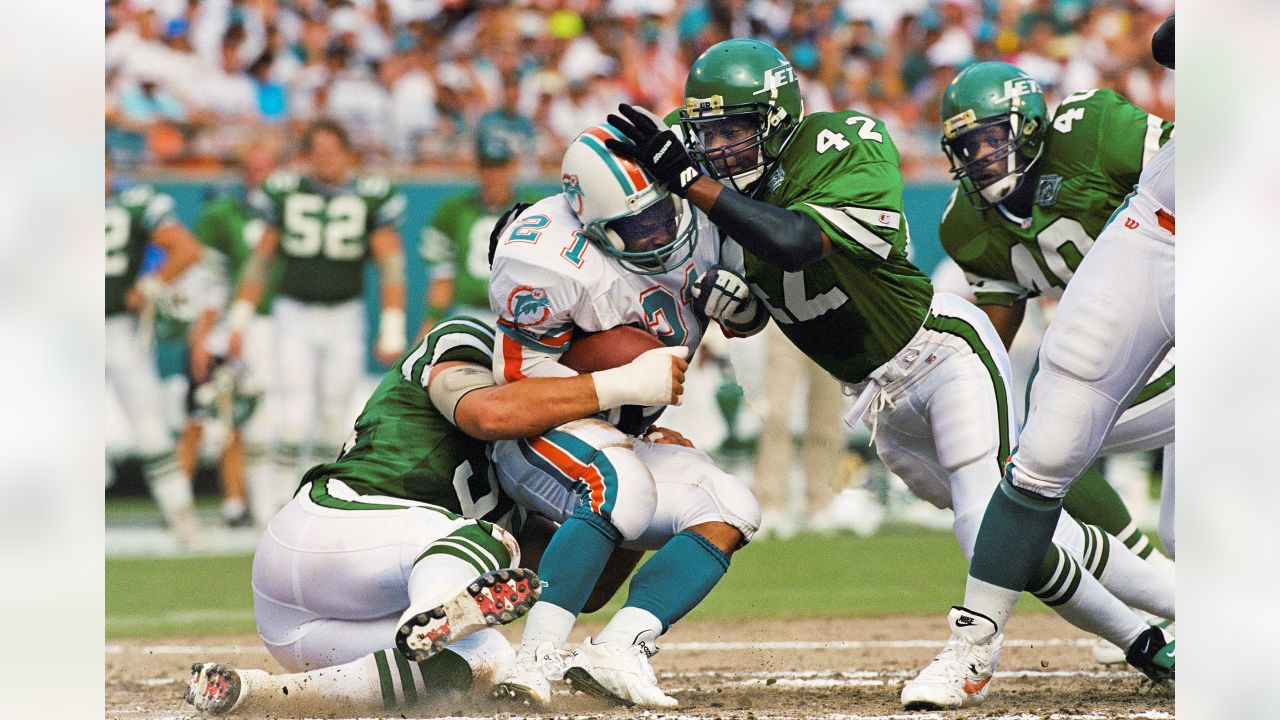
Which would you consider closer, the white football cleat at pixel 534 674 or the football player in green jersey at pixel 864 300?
the white football cleat at pixel 534 674

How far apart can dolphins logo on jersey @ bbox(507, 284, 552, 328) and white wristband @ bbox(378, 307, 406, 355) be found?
367cm

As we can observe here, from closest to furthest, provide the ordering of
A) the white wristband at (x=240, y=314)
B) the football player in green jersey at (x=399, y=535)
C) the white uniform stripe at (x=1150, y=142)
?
the football player in green jersey at (x=399, y=535) < the white uniform stripe at (x=1150, y=142) < the white wristband at (x=240, y=314)

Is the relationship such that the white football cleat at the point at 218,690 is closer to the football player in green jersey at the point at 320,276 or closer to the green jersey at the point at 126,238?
the football player in green jersey at the point at 320,276

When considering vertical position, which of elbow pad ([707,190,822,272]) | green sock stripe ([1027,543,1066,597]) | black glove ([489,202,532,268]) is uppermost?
elbow pad ([707,190,822,272])

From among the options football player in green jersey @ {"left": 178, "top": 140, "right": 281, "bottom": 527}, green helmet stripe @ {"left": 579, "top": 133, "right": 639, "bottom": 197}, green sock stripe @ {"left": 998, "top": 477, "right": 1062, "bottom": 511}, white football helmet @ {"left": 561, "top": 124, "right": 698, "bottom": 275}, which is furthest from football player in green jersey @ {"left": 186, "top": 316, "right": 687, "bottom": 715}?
football player in green jersey @ {"left": 178, "top": 140, "right": 281, "bottom": 527}

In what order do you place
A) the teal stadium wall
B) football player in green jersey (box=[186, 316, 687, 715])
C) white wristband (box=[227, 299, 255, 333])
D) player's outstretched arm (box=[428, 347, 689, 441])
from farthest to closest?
the teal stadium wall
white wristband (box=[227, 299, 255, 333])
player's outstretched arm (box=[428, 347, 689, 441])
football player in green jersey (box=[186, 316, 687, 715])

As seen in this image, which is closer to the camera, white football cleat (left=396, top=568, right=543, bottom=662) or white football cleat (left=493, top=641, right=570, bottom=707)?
white football cleat (left=396, top=568, right=543, bottom=662)

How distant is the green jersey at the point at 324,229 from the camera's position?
715cm

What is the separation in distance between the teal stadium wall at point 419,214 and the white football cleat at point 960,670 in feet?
16.1

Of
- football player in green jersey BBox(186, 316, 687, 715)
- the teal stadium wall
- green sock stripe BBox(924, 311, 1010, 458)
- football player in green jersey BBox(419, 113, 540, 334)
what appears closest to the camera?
football player in green jersey BBox(186, 316, 687, 715)

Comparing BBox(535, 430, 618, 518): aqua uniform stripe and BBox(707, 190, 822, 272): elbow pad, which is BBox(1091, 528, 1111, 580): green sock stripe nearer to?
BBox(707, 190, 822, 272): elbow pad

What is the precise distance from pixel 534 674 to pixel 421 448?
0.60 meters

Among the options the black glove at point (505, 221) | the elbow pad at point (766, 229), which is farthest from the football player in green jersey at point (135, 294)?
the elbow pad at point (766, 229)

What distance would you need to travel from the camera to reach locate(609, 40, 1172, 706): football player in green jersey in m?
3.27
